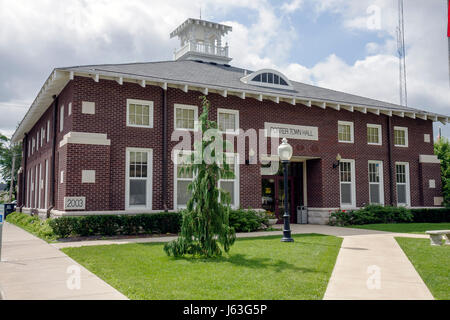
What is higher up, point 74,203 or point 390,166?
point 390,166

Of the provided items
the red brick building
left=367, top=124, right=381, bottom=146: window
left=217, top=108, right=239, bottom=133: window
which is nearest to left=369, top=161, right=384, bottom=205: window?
the red brick building

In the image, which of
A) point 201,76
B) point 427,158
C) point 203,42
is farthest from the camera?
point 203,42

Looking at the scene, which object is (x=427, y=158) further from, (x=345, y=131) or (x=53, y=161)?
(x=53, y=161)

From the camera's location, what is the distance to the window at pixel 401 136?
21359 millimetres

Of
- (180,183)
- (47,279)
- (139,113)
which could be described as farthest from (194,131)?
(47,279)

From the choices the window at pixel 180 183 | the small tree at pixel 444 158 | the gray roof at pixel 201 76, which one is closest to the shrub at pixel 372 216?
the gray roof at pixel 201 76

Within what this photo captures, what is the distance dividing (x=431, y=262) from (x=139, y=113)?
11298 mm

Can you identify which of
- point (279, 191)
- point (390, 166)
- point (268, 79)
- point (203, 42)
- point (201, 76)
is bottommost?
point (279, 191)

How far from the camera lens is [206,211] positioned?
8766mm

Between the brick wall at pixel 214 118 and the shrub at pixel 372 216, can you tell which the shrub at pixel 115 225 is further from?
the shrub at pixel 372 216

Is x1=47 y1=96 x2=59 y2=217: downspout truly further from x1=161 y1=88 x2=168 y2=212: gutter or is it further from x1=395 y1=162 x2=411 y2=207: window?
x1=395 y1=162 x2=411 y2=207: window

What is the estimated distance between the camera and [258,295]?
5508mm

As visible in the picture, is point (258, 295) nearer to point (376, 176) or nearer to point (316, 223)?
point (316, 223)

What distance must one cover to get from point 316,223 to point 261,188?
3288 millimetres
